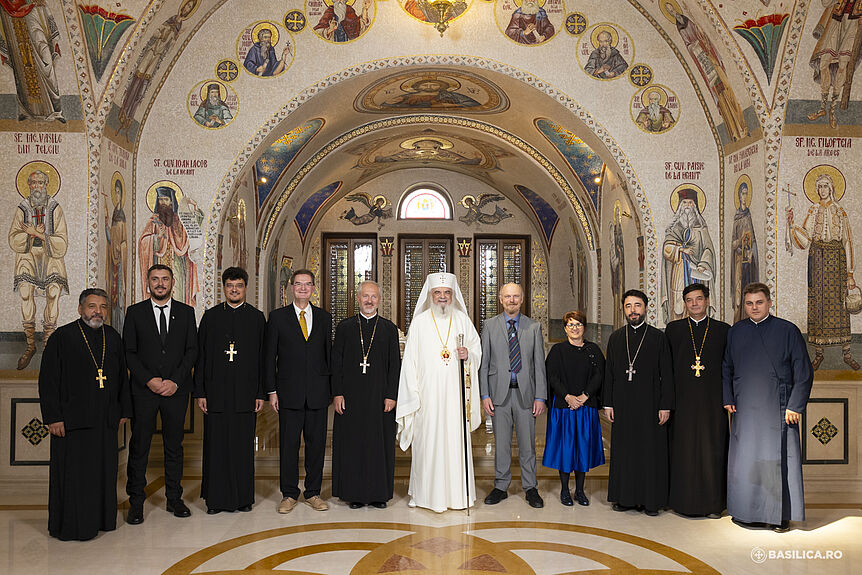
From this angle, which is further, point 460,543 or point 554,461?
point 554,461

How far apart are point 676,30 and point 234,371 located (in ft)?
19.6

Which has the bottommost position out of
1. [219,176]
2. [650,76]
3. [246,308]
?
[246,308]

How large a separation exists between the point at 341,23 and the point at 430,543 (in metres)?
5.77

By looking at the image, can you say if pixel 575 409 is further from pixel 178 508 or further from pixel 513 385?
pixel 178 508

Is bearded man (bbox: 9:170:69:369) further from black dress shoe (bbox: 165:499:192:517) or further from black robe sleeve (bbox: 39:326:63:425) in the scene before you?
black dress shoe (bbox: 165:499:192:517)

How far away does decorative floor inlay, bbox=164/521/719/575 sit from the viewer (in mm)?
4949

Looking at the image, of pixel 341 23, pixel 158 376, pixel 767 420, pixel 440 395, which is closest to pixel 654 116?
pixel 341 23

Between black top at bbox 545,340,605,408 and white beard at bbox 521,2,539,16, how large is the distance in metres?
4.01

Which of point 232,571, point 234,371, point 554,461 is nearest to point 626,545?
point 554,461

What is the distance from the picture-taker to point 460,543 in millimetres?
5480

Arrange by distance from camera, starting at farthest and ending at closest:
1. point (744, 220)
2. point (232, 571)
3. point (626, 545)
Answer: point (744, 220) < point (626, 545) < point (232, 571)

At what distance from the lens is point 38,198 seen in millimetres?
7379

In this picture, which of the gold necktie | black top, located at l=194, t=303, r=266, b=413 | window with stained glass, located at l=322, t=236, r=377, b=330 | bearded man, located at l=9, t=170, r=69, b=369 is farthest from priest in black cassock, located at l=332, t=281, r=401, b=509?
window with stained glass, located at l=322, t=236, r=377, b=330

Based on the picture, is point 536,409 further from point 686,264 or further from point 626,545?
point 686,264
